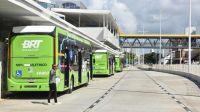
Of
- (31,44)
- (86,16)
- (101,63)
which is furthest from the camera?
(86,16)

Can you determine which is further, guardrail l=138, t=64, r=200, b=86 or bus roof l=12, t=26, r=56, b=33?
guardrail l=138, t=64, r=200, b=86

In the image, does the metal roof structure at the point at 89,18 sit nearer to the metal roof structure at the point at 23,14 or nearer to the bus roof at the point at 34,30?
the metal roof structure at the point at 23,14

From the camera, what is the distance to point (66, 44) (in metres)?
23.8

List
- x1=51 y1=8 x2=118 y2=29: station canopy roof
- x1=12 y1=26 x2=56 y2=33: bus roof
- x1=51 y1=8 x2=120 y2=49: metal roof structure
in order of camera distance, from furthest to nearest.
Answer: x1=51 y1=8 x2=118 y2=29: station canopy roof → x1=51 y1=8 x2=120 y2=49: metal roof structure → x1=12 y1=26 x2=56 y2=33: bus roof

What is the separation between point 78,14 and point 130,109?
6515 centimetres

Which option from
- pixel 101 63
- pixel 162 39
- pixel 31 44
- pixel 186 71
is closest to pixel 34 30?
pixel 31 44

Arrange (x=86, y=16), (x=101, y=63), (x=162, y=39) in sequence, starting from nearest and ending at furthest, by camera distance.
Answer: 1. (x=101, y=63)
2. (x=86, y=16)
3. (x=162, y=39)

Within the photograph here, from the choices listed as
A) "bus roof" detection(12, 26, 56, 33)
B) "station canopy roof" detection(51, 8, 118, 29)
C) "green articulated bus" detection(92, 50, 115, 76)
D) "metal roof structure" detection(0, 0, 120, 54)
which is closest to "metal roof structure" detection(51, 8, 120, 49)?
"station canopy roof" detection(51, 8, 118, 29)

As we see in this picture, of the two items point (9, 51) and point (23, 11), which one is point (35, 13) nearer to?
point (23, 11)

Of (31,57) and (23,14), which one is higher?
(23,14)

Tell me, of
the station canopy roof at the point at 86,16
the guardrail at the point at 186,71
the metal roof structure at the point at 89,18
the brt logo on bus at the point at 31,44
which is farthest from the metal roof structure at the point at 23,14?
the station canopy roof at the point at 86,16

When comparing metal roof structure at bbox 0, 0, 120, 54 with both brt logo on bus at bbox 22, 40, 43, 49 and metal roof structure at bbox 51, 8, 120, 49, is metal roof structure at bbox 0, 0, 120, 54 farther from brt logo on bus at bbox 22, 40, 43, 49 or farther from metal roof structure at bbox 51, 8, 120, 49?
metal roof structure at bbox 51, 8, 120, 49

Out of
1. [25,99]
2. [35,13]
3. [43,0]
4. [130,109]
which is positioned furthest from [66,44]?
[43,0]

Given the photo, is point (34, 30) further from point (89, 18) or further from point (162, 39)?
point (162, 39)
